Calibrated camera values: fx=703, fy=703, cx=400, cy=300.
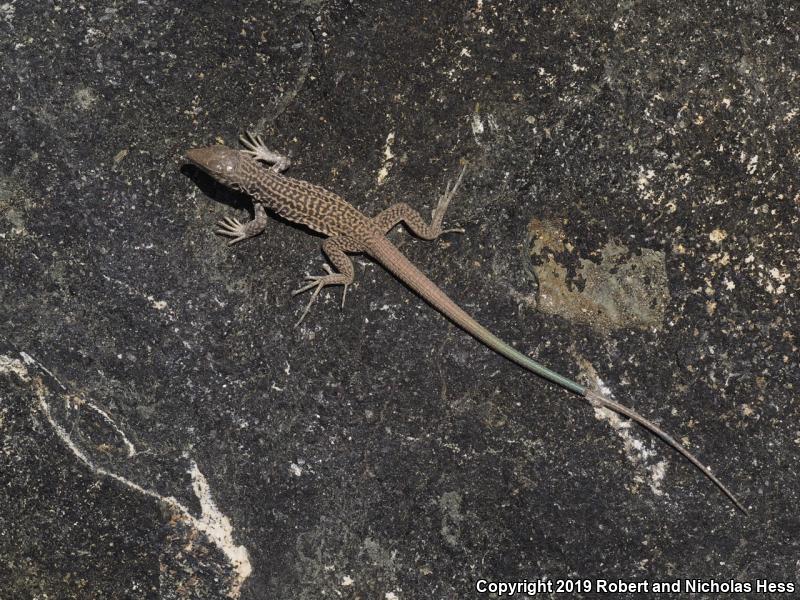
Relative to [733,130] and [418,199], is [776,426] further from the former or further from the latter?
[418,199]

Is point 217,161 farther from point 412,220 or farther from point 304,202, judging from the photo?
point 412,220

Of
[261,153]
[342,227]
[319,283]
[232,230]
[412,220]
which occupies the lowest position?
[319,283]

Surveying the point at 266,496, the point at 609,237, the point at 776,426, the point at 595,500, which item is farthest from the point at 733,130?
the point at 266,496

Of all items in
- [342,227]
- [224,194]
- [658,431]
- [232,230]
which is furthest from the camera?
[224,194]

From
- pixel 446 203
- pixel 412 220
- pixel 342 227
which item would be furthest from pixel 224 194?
pixel 446 203

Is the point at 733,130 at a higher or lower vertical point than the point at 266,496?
higher

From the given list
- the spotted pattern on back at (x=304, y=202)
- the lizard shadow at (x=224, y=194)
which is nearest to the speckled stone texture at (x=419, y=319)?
the lizard shadow at (x=224, y=194)
